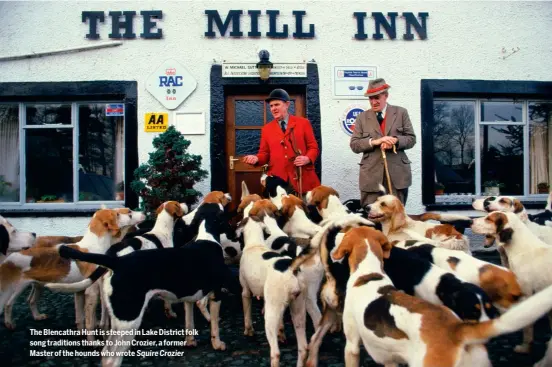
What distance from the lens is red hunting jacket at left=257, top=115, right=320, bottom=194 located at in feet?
20.7

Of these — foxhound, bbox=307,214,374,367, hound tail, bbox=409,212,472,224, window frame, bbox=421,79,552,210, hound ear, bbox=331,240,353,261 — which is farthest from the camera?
window frame, bbox=421,79,552,210

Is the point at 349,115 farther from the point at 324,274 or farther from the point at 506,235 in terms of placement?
the point at 324,274

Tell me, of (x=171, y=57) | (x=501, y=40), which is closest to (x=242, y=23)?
(x=171, y=57)

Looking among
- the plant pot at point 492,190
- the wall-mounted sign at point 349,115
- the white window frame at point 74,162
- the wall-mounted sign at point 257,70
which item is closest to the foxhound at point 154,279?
the wall-mounted sign at point 257,70

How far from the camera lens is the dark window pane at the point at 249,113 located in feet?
25.1

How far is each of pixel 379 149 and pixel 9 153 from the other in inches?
236

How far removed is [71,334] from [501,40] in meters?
7.57

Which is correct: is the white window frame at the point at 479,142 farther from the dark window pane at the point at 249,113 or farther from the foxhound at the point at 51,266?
the foxhound at the point at 51,266

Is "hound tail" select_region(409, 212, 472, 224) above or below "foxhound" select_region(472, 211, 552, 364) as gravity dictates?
above

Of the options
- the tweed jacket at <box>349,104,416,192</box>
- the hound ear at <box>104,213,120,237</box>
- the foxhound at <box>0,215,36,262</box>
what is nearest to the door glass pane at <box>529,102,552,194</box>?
the tweed jacket at <box>349,104,416,192</box>

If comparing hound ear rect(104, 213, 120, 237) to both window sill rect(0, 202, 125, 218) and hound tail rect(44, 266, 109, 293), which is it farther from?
window sill rect(0, 202, 125, 218)

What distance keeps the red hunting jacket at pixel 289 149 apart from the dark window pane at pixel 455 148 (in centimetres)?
274

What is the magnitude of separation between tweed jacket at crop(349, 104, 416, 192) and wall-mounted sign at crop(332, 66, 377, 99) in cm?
137

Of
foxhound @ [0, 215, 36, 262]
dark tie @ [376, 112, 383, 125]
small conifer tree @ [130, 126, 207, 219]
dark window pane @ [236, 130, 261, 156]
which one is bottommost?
foxhound @ [0, 215, 36, 262]
